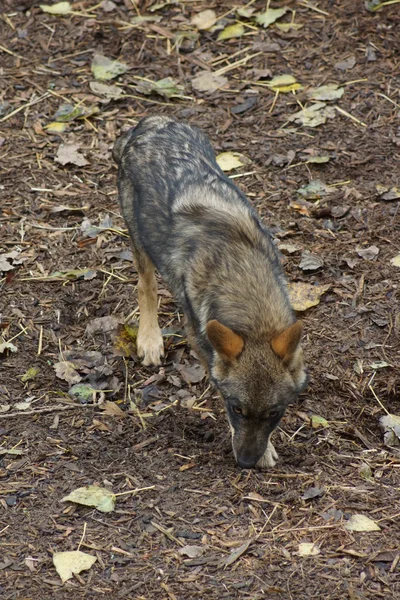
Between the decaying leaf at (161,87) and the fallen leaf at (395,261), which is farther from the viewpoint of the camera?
the decaying leaf at (161,87)

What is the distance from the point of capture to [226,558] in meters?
4.91

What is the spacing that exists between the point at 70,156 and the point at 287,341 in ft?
14.8

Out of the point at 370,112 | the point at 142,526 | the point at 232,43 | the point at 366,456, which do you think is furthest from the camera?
the point at 232,43

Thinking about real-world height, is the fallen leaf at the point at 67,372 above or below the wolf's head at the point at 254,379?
below

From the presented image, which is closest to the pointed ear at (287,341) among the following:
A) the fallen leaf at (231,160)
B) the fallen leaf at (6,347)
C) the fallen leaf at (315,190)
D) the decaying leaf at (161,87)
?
the fallen leaf at (6,347)

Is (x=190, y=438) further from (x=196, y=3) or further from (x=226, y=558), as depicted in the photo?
(x=196, y=3)

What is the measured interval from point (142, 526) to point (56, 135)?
5312mm

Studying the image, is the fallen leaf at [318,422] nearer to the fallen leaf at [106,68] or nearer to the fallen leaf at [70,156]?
the fallen leaf at [70,156]

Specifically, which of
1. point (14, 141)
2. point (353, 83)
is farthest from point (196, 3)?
point (14, 141)

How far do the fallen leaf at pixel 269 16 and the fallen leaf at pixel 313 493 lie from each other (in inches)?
259

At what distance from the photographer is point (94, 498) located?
17.6 feet

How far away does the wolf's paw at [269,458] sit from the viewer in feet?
18.9

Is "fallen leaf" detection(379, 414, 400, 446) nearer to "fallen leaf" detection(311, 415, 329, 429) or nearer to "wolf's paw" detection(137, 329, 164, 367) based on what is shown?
"fallen leaf" detection(311, 415, 329, 429)

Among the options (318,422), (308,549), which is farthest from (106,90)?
(308,549)
